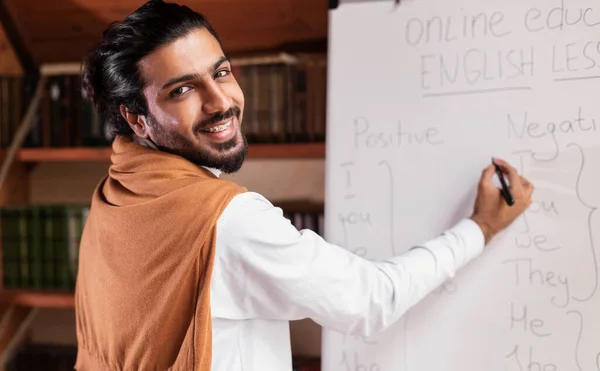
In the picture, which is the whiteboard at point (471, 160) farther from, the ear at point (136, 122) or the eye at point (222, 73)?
the ear at point (136, 122)

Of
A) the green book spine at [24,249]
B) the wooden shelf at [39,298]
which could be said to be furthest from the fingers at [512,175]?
the green book spine at [24,249]

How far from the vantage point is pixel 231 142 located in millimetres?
1022

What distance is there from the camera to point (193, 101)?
3.22ft

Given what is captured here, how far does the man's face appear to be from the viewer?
0.95 meters

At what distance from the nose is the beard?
0.01 meters

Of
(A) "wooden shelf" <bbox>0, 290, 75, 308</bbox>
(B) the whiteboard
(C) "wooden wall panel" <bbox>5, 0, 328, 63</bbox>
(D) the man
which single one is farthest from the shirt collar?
(A) "wooden shelf" <bbox>0, 290, 75, 308</bbox>

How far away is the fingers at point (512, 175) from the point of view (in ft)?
3.42

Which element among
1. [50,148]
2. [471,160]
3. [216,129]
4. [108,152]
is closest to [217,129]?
[216,129]

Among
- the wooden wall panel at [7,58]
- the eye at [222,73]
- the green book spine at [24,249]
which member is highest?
the wooden wall panel at [7,58]

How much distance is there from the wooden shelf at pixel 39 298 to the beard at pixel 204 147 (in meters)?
0.87

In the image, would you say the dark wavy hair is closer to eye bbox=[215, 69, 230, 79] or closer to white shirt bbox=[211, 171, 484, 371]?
eye bbox=[215, 69, 230, 79]

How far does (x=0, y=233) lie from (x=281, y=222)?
124 centimetres

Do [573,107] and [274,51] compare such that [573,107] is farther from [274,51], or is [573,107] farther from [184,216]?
[274,51]

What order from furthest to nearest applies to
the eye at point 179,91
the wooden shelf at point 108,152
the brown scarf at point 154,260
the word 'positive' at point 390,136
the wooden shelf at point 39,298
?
the wooden shelf at point 39,298
the wooden shelf at point 108,152
the word 'positive' at point 390,136
the eye at point 179,91
the brown scarf at point 154,260
